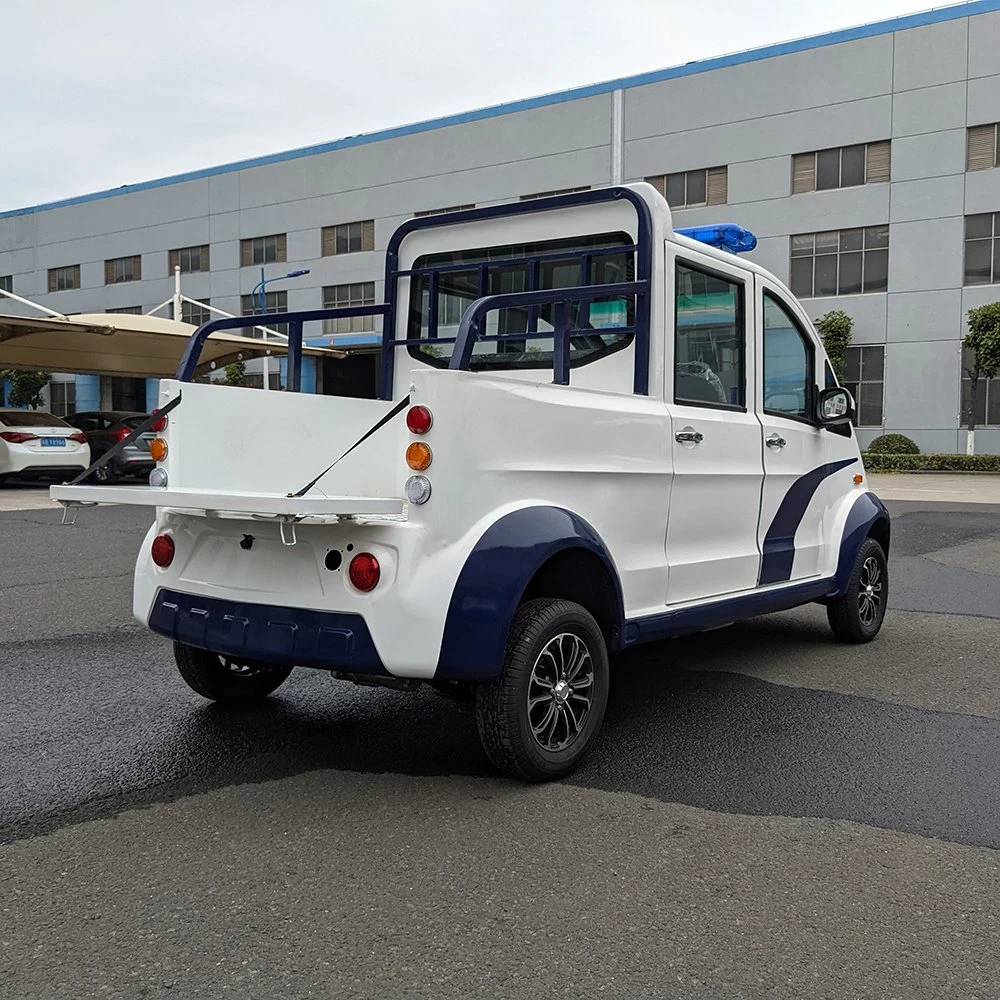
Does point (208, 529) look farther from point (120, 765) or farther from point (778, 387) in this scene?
point (778, 387)

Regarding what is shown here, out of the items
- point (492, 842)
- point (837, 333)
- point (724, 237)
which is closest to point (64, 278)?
point (837, 333)

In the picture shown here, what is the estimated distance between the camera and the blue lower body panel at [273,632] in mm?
3654

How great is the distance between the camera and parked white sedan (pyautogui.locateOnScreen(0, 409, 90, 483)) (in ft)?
59.7

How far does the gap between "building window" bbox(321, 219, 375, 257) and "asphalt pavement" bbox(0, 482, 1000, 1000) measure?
133 feet

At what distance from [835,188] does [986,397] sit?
8.37 metres

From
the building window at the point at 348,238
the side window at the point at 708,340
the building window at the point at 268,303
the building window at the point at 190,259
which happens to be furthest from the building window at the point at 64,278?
the side window at the point at 708,340

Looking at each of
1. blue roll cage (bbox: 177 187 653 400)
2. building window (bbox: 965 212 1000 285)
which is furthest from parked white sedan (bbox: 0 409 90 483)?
building window (bbox: 965 212 1000 285)

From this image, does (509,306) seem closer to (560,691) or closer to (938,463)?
(560,691)

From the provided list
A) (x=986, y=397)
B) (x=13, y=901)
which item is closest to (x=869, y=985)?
(x=13, y=901)

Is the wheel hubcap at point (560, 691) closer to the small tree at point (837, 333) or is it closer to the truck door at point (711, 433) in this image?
the truck door at point (711, 433)

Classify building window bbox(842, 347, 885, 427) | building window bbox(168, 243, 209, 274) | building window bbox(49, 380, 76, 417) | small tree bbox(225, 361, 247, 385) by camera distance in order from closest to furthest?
1. building window bbox(842, 347, 885, 427)
2. small tree bbox(225, 361, 247, 385)
3. building window bbox(168, 243, 209, 274)
4. building window bbox(49, 380, 76, 417)

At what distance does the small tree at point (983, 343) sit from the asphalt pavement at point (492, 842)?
27.2 metres

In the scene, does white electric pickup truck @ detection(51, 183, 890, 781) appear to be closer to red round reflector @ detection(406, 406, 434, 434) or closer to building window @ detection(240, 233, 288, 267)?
red round reflector @ detection(406, 406, 434, 434)

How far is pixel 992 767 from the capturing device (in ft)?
13.8
